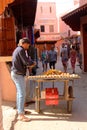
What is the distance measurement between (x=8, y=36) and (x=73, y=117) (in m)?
3.08

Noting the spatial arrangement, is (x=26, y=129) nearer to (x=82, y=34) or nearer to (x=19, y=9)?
(x=19, y=9)

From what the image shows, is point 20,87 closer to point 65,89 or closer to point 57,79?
point 57,79

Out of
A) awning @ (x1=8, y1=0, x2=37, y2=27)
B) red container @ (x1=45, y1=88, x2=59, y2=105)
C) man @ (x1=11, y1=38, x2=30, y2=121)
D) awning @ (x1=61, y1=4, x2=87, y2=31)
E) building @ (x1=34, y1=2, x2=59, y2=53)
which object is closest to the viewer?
man @ (x1=11, y1=38, x2=30, y2=121)

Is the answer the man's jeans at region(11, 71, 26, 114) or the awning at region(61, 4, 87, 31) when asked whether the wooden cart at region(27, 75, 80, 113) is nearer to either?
the man's jeans at region(11, 71, 26, 114)

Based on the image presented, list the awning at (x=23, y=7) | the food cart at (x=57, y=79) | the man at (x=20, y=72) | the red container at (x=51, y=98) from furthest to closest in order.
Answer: the awning at (x=23, y=7)
the red container at (x=51, y=98)
the food cart at (x=57, y=79)
the man at (x=20, y=72)

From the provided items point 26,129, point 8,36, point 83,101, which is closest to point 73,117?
point 26,129

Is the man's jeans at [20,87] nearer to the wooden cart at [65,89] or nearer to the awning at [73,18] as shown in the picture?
the wooden cart at [65,89]

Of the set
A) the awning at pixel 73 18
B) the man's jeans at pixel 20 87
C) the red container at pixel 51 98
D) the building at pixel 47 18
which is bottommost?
the red container at pixel 51 98

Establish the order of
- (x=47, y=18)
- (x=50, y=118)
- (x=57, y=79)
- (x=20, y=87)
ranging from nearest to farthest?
(x=20, y=87), (x=50, y=118), (x=57, y=79), (x=47, y=18)

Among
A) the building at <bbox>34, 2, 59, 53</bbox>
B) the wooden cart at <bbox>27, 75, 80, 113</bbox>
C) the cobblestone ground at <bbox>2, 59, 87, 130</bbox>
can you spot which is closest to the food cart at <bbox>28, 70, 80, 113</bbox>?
the wooden cart at <bbox>27, 75, 80, 113</bbox>

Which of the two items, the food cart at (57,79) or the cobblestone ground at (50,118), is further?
the food cart at (57,79)

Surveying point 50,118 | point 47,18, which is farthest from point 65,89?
point 47,18

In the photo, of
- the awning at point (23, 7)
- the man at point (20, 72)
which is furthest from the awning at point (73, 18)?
the man at point (20, 72)

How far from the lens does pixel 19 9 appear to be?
48.2 feet
